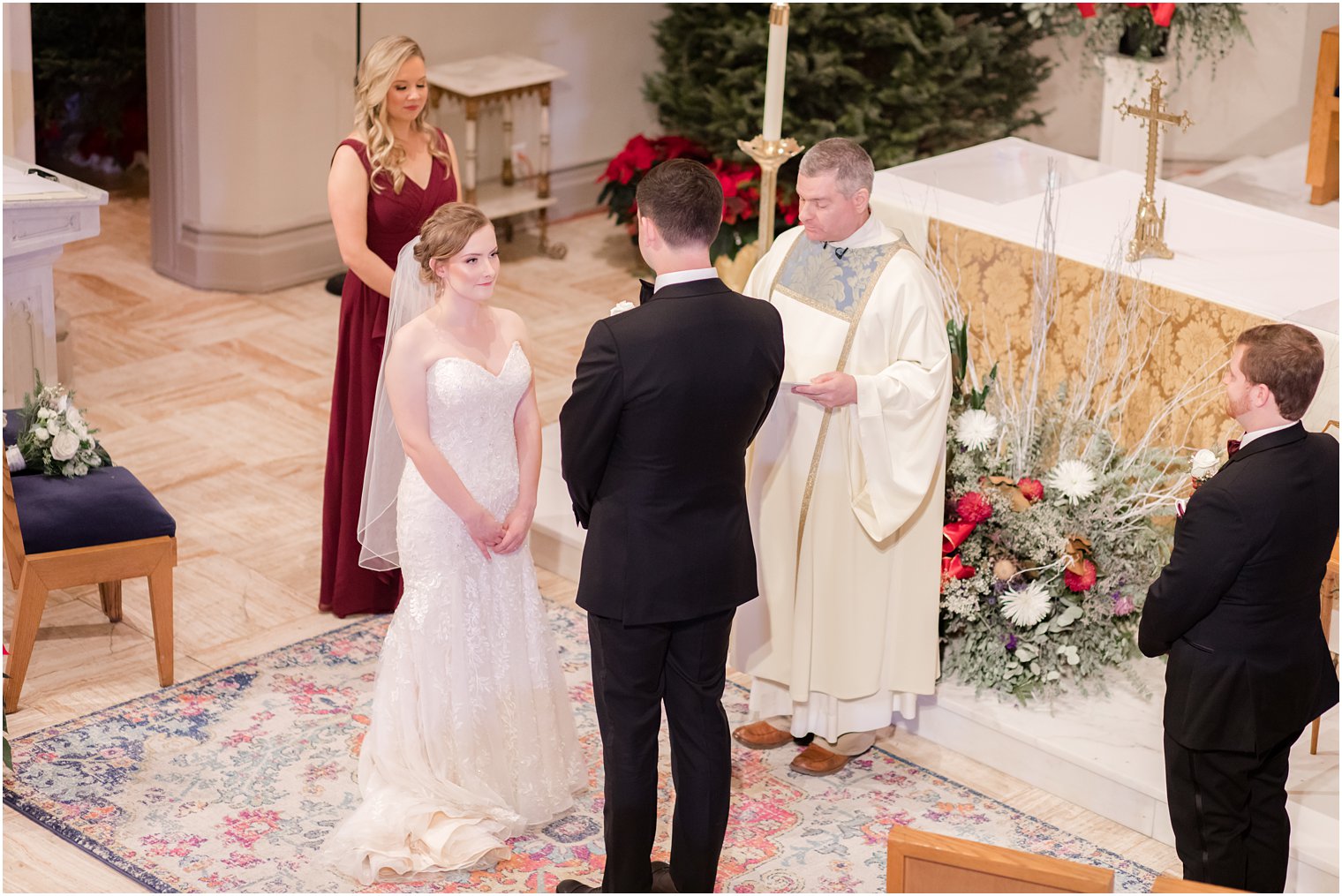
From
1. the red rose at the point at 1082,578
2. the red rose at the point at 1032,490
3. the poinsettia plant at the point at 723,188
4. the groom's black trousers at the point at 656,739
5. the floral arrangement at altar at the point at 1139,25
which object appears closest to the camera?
the groom's black trousers at the point at 656,739

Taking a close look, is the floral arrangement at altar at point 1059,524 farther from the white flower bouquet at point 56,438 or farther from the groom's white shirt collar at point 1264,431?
the white flower bouquet at point 56,438

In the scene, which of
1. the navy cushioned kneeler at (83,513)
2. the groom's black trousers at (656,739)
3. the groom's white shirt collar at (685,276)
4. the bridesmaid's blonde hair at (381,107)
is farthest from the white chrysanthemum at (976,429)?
the navy cushioned kneeler at (83,513)

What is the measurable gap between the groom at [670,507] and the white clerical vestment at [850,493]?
2.00ft

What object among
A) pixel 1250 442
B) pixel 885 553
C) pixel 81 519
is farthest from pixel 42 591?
pixel 1250 442

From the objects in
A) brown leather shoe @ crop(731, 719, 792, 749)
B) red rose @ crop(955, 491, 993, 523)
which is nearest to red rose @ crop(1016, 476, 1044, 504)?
red rose @ crop(955, 491, 993, 523)

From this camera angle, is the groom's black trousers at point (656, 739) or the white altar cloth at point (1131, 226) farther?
the white altar cloth at point (1131, 226)

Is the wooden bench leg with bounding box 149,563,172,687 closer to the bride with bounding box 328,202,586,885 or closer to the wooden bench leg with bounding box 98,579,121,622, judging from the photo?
the wooden bench leg with bounding box 98,579,121,622

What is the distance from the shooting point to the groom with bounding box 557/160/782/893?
329 centimetres

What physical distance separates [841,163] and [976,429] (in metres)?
1.16

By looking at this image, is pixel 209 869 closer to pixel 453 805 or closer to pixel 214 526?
pixel 453 805

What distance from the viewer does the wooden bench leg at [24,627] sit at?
4562 mm

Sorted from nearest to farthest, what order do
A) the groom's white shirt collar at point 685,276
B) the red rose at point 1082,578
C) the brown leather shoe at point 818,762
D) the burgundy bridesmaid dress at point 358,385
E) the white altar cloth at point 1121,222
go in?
1. the groom's white shirt collar at point 685,276
2. the brown leather shoe at point 818,762
3. the red rose at point 1082,578
4. the white altar cloth at point 1121,222
5. the burgundy bridesmaid dress at point 358,385

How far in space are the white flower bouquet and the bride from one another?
1274 millimetres

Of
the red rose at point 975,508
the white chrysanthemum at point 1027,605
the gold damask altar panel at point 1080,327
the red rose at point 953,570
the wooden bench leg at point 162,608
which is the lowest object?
the wooden bench leg at point 162,608
